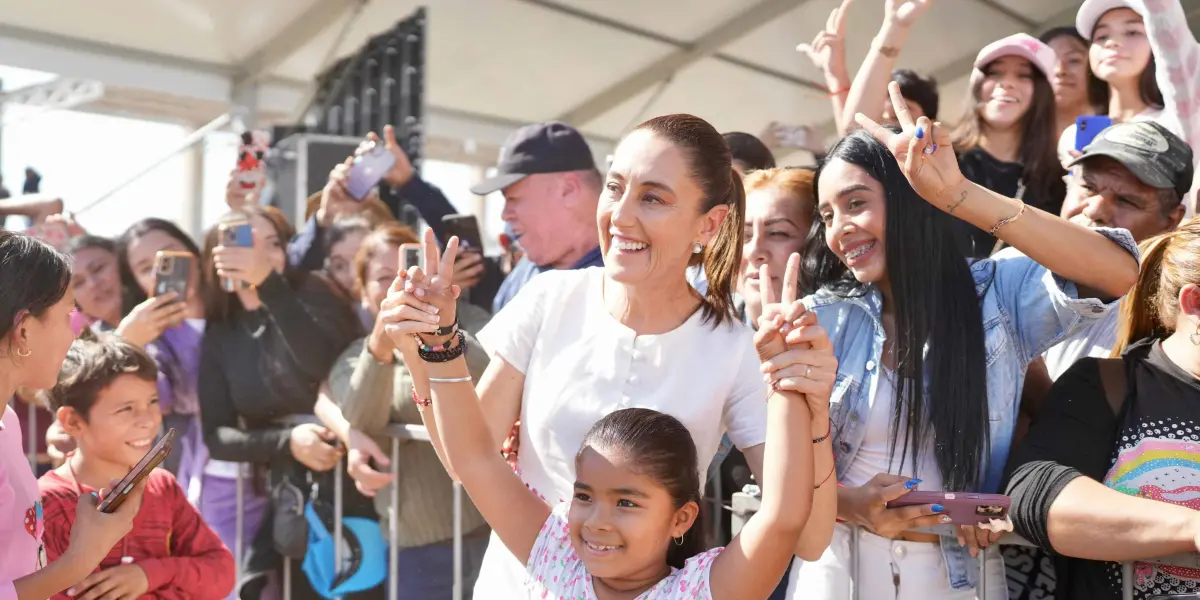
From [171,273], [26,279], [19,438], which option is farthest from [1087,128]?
[171,273]

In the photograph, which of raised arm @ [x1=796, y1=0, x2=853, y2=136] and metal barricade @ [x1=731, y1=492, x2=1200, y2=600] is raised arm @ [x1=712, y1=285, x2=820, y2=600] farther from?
raised arm @ [x1=796, y1=0, x2=853, y2=136]

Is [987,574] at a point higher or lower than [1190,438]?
lower

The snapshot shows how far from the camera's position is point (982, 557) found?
1.87 metres

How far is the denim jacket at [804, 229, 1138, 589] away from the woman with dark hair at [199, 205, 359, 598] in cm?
177

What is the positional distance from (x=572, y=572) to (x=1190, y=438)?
3.62 feet

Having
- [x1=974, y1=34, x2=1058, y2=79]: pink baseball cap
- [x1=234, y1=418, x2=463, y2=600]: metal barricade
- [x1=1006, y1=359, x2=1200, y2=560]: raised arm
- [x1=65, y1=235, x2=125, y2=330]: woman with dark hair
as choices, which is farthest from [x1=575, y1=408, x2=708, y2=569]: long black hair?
[x1=65, y1=235, x2=125, y2=330]: woman with dark hair

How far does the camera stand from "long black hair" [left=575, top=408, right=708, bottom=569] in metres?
1.70

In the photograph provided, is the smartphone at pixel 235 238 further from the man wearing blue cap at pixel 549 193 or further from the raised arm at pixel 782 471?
the raised arm at pixel 782 471

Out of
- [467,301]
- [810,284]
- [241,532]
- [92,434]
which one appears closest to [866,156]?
[810,284]

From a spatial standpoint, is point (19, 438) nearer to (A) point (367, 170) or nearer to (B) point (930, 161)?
(B) point (930, 161)

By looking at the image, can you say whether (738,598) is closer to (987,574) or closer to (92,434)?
(987,574)

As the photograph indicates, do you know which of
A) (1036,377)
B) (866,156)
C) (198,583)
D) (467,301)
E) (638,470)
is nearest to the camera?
(638,470)

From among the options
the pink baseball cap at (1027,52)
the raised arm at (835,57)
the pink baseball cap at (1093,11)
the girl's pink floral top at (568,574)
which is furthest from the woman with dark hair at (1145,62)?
the girl's pink floral top at (568,574)

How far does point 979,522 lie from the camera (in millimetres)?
1766
